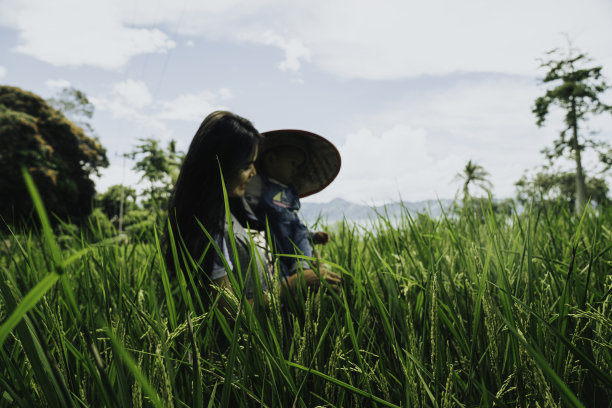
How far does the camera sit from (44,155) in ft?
46.8

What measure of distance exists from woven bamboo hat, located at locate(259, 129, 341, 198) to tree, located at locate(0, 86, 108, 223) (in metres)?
13.9

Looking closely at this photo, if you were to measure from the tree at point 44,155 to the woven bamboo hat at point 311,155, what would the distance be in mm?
13853

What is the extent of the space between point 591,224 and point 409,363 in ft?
6.19

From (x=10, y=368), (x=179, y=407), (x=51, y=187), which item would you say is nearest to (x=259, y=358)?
(x=179, y=407)

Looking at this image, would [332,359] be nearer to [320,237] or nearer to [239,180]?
[239,180]

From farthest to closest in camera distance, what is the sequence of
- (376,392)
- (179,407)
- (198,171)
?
(198,171)
(376,392)
(179,407)

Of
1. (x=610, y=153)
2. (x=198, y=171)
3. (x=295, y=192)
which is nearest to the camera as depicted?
(x=198, y=171)

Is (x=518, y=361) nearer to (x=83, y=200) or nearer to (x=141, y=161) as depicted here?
(x=141, y=161)

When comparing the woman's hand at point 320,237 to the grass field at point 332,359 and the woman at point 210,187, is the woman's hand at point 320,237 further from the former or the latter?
the grass field at point 332,359

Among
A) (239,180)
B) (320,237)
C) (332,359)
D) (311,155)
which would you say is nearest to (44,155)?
(311,155)

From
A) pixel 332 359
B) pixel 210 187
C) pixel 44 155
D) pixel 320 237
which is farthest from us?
pixel 44 155

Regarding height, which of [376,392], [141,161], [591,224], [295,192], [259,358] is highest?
[141,161]

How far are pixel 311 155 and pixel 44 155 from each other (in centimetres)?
1659

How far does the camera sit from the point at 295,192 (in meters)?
2.15
